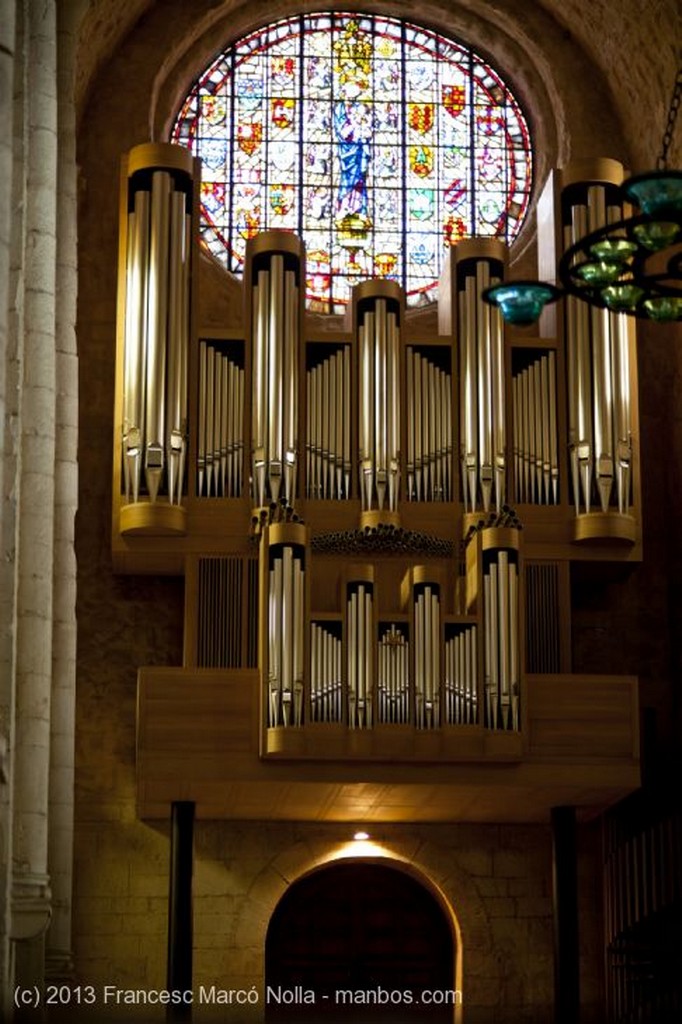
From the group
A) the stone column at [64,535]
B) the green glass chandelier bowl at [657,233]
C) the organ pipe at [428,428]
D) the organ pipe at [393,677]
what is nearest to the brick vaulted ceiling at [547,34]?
the stone column at [64,535]

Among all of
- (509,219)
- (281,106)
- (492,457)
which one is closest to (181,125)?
(281,106)

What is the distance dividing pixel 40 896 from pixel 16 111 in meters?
5.32

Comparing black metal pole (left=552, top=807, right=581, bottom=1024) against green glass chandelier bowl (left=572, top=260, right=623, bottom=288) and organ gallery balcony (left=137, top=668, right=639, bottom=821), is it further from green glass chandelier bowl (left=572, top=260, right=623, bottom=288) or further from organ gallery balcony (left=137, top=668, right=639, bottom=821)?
green glass chandelier bowl (left=572, top=260, right=623, bottom=288)

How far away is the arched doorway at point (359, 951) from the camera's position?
62.2ft

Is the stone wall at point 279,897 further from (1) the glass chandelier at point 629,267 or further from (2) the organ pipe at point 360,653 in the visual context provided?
(1) the glass chandelier at point 629,267

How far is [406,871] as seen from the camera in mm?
19328

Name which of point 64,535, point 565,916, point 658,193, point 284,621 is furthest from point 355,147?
point 658,193

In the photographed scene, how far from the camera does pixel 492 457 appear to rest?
18734mm

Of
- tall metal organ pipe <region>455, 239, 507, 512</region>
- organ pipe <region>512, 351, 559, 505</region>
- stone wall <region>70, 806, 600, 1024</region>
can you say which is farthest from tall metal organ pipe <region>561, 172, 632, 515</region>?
stone wall <region>70, 806, 600, 1024</region>

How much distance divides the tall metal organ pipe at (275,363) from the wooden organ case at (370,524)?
0.02 metres

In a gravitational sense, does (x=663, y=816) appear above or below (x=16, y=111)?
below

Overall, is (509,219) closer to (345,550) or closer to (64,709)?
(345,550)

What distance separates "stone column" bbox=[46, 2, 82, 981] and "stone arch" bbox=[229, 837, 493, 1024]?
1697mm

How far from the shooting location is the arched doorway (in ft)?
62.2
